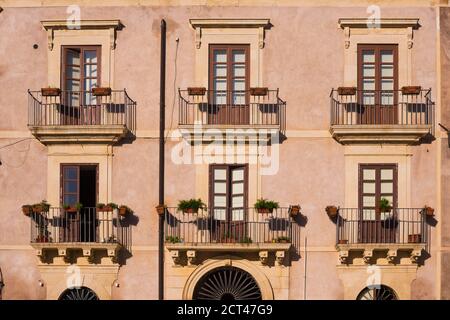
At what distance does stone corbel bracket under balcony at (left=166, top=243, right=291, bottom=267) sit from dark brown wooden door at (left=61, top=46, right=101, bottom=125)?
4.53 metres

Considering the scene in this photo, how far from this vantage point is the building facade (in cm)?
4675

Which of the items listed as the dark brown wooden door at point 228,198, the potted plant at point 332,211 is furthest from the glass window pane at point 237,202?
the potted plant at point 332,211

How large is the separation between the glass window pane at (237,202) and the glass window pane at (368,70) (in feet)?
15.1

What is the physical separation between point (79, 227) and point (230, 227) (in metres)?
3.91

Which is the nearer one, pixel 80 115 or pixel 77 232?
pixel 77 232

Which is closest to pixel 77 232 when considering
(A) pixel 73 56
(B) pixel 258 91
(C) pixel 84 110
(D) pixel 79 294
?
(D) pixel 79 294

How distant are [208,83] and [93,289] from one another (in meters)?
6.15

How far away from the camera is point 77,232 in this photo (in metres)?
46.8

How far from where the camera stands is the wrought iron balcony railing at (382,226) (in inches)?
1837

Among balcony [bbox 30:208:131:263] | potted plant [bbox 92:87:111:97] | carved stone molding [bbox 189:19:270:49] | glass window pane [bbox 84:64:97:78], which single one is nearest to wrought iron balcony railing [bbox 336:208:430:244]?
carved stone molding [bbox 189:19:270:49]

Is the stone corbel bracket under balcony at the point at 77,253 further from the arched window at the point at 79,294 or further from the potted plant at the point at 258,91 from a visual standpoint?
the potted plant at the point at 258,91

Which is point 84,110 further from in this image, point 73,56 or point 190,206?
point 190,206

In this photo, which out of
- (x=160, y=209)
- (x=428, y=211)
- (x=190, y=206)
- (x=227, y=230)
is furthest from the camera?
(x=227, y=230)

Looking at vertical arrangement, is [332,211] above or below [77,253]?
above
